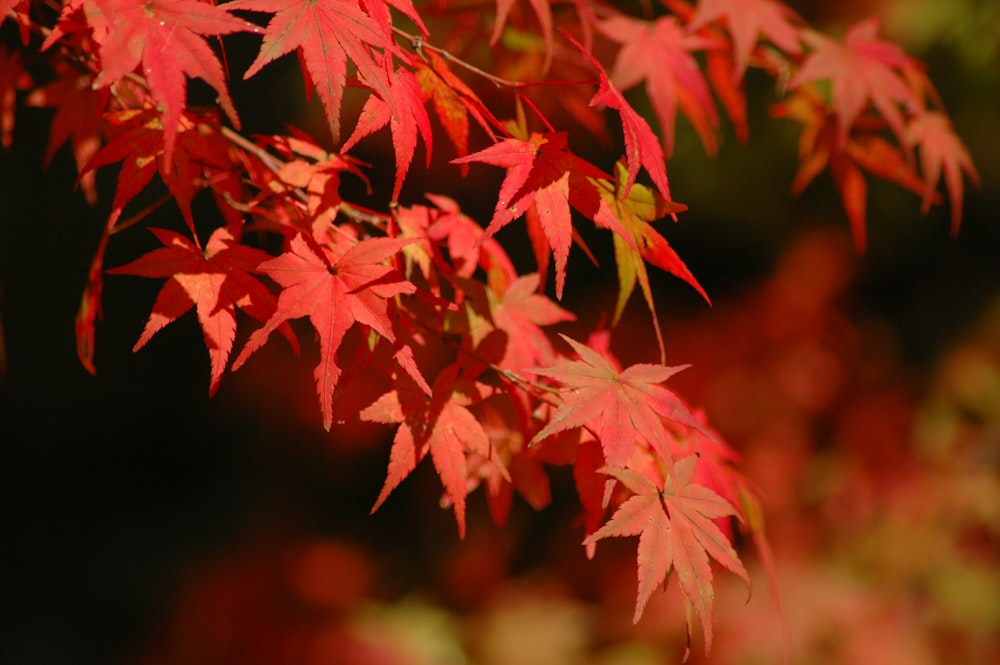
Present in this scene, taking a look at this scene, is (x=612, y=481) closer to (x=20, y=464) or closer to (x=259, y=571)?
(x=259, y=571)

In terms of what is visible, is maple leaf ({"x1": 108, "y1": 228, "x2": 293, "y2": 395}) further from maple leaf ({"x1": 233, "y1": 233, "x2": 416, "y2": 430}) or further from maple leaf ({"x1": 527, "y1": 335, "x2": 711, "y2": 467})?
maple leaf ({"x1": 527, "y1": 335, "x2": 711, "y2": 467})

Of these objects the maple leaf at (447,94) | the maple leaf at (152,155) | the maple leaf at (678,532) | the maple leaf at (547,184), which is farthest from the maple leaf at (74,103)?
the maple leaf at (678,532)

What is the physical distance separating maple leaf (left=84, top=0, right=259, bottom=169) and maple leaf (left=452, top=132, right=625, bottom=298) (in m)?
0.23

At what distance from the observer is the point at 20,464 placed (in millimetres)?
2783

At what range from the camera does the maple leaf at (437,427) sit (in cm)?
84

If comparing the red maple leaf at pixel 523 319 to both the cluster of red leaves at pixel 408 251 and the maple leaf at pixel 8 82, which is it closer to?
the cluster of red leaves at pixel 408 251

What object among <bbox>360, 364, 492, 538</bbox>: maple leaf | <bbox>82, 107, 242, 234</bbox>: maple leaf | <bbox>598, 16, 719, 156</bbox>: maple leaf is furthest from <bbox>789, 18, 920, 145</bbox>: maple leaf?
<bbox>82, 107, 242, 234</bbox>: maple leaf

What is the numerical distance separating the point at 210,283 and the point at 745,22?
2.91ft

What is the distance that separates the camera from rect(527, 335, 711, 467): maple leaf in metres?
0.79

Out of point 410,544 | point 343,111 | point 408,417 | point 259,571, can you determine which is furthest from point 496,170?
point 408,417

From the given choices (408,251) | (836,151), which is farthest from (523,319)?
(836,151)

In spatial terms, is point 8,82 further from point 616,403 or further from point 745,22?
point 745,22

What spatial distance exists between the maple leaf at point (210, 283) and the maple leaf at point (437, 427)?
157mm

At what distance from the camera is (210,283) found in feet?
2.67
